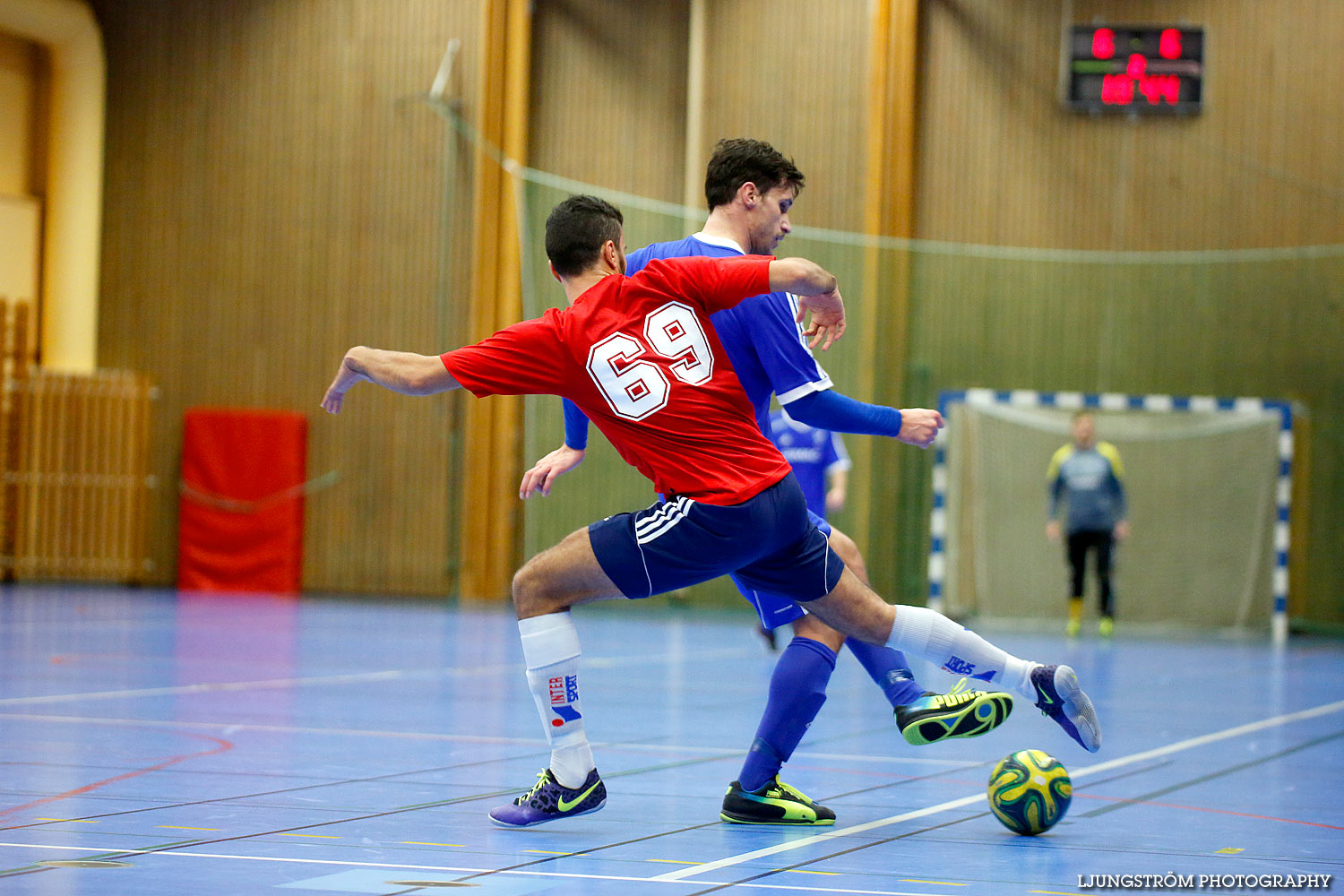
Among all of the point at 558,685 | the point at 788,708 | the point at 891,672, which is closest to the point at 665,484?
the point at 558,685

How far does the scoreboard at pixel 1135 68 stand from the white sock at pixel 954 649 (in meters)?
12.9

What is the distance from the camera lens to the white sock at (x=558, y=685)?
417 centimetres

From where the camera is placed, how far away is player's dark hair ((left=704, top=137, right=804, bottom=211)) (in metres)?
4.43

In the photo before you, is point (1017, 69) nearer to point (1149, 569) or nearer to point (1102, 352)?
point (1102, 352)

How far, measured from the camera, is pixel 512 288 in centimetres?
1656

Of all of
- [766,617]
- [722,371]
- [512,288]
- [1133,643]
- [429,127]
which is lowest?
[1133,643]

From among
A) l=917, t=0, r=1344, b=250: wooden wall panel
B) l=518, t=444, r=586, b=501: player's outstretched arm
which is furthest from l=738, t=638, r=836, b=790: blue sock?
l=917, t=0, r=1344, b=250: wooden wall panel

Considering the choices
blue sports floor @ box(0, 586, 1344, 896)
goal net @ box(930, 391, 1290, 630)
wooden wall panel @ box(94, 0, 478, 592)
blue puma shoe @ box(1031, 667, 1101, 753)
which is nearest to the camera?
blue sports floor @ box(0, 586, 1344, 896)

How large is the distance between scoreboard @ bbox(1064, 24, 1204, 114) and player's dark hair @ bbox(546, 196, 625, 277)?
12810 mm

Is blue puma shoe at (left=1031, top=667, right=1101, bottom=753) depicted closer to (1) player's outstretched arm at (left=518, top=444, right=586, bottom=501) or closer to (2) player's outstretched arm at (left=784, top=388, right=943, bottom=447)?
(2) player's outstretched arm at (left=784, top=388, right=943, bottom=447)

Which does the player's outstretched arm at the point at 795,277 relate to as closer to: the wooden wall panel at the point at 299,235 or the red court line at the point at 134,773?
the red court line at the point at 134,773

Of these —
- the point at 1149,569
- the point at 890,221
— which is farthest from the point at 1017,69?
the point at 1149,569

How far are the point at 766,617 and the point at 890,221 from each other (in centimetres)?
1238

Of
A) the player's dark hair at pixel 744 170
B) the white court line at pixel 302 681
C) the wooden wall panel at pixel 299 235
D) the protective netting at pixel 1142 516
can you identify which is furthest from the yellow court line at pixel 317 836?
the wooden wall panel at pixel 299 235
